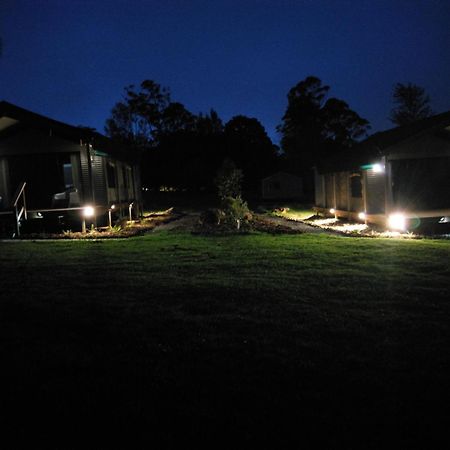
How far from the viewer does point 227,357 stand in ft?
13.2

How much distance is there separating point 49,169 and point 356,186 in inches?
503

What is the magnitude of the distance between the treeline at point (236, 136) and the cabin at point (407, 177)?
2970 centimetres

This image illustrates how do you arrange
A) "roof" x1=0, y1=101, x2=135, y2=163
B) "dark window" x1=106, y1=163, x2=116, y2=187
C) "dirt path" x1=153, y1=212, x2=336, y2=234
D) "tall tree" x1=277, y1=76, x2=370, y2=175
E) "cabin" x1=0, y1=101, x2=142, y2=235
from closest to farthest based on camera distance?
"roof" x1=0, y1=101, x2=135, y2=163, "cabin" x1=0, y1=101, x2=142, y2=235, "dirt path" x1=153, y1=212, x2=336, y2=234, "dark window" x1=106, y1=163, x2=116, y2=187, "tall tree" x1=277, y1=76, x2=370, y2=175

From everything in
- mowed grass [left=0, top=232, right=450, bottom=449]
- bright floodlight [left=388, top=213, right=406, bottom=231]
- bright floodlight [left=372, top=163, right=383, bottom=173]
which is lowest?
mowed grass [left=0, top=232, right=450, bottom=449]

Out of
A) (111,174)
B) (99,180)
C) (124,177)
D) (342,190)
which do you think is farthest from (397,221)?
(124,177)

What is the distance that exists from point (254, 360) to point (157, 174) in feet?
156

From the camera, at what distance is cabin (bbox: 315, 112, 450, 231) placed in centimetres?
1588

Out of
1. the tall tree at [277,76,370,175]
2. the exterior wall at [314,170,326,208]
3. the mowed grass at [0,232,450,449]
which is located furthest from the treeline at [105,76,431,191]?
the mowed grass at [0,232,450,449]

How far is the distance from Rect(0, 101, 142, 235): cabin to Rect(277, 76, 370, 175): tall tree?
47.0 metres

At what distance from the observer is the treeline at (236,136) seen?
50875mm

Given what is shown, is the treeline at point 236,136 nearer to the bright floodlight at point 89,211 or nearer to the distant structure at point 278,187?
the distant structure at point 278,187

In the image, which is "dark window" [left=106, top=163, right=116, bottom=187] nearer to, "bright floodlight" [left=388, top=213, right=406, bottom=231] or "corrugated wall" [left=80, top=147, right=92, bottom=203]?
"corrugated wall" [left=80, top=147, right=92, bottom=203]

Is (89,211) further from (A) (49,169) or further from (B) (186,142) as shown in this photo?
(B) (186,142)

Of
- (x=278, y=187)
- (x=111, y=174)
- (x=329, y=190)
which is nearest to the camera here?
(x=111, y=174)
